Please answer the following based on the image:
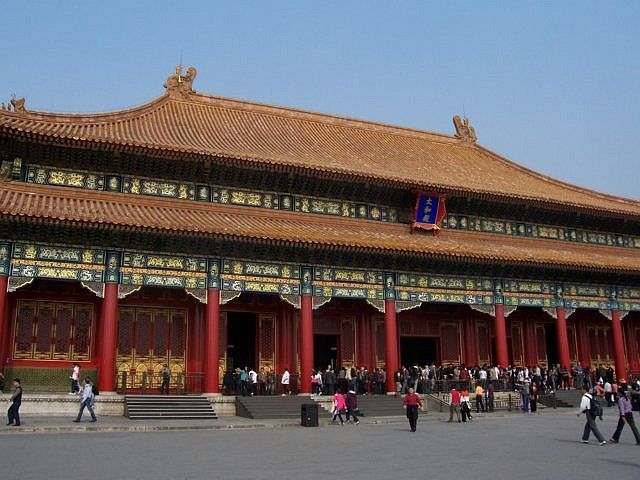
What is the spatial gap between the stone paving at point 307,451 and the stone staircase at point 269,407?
1939 millimetres

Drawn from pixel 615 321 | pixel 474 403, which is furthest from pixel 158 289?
pixel 615 321

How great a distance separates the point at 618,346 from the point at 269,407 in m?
16.7

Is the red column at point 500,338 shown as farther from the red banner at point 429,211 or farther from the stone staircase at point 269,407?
the stone staircase at point 269,407

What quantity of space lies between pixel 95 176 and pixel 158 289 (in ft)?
14.9

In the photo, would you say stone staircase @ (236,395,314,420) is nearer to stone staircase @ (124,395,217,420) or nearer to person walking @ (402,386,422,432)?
stone staircase @ (124,395,217,420)

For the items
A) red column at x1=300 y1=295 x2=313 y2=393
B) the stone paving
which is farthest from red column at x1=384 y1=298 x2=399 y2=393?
the stone paving

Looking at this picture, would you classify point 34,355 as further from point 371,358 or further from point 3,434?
point 371,358

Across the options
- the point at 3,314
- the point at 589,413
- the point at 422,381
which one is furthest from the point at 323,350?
the point at 589,413

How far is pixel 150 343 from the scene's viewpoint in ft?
76.6

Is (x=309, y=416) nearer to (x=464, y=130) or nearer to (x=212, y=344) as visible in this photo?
(x=212, y=344)

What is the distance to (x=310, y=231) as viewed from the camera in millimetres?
24578

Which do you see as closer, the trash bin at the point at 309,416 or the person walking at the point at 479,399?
the trash bin at the point at 309,416

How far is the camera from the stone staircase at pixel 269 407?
68.7 feet

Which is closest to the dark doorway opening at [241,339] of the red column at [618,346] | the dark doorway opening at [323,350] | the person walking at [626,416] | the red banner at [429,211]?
the dark doorway opening at [323,350]
